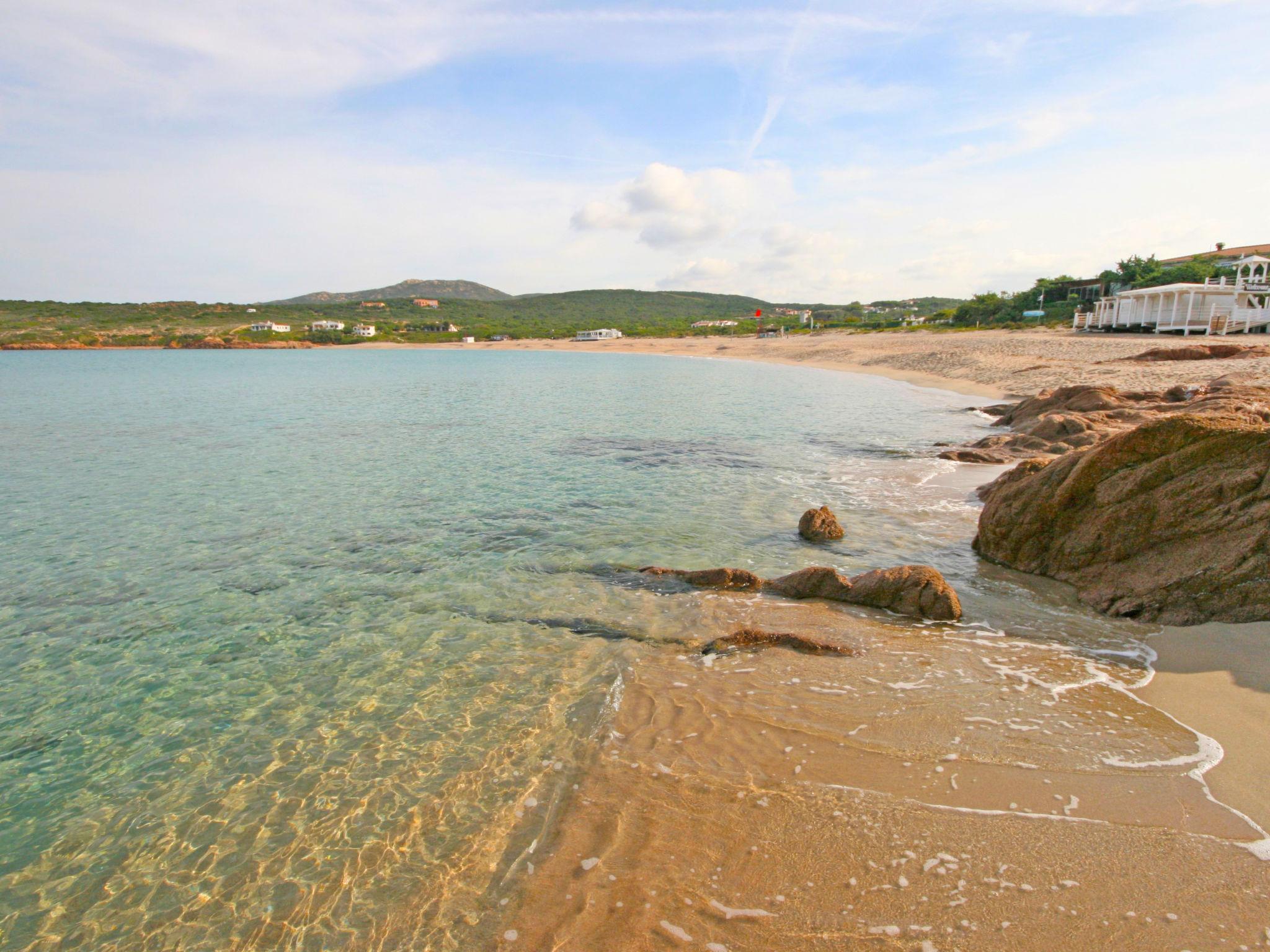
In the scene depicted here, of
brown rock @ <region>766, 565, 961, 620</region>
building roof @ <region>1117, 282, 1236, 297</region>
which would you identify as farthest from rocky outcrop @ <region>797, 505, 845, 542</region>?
building roof @ <region>1117, 282, 1236, 297</region>

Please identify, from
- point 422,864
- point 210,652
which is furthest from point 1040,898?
point 210,652

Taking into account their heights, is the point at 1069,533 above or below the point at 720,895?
above

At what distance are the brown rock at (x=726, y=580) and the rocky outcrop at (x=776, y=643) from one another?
131cm

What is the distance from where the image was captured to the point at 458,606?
7.62 metres

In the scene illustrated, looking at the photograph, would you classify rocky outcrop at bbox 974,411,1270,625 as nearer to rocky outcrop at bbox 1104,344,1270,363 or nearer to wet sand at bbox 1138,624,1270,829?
wet sand at bbox 1138,624,1270,829

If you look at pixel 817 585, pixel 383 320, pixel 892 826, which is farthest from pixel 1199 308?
pixel 383 320

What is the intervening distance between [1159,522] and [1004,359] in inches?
1328

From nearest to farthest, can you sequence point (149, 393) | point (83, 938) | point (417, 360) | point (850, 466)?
point (83, 938) < point (850, 466) < point (149, 393) < point (417, 360)

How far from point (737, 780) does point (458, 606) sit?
4.19 m

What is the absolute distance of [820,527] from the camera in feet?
32.5

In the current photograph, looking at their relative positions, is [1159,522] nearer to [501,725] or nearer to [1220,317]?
[501,725]

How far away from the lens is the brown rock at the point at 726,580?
26.3 feet

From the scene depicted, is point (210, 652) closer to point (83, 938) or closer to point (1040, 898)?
point (83, 938)

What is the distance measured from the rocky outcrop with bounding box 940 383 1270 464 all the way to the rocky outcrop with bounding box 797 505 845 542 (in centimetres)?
564
